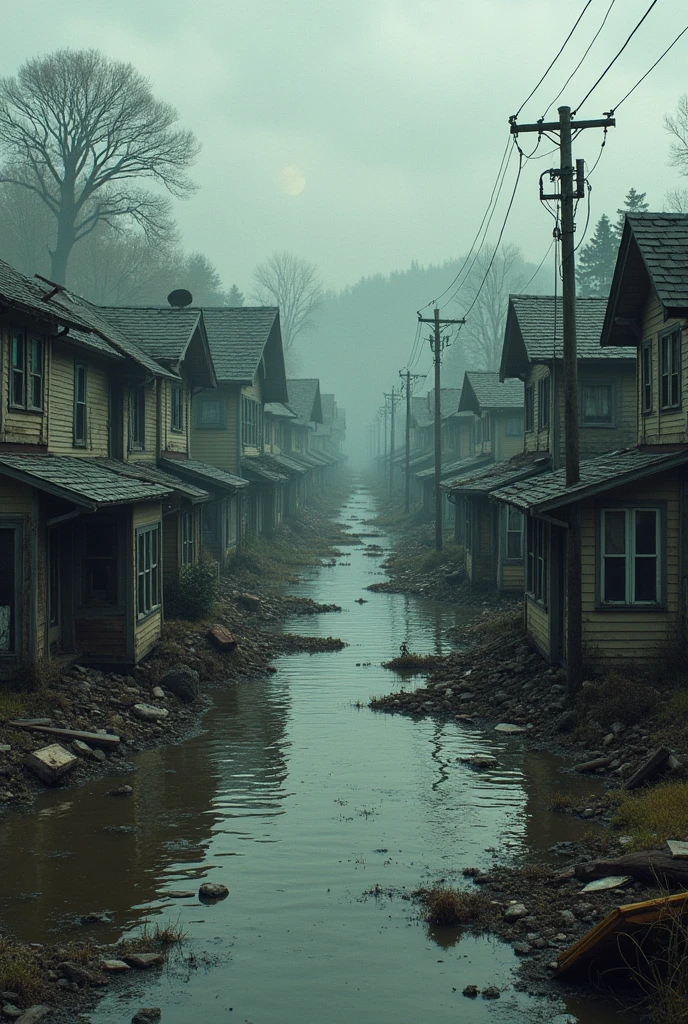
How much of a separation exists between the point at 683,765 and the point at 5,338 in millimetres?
12227

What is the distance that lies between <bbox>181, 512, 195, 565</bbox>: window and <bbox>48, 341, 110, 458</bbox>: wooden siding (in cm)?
399

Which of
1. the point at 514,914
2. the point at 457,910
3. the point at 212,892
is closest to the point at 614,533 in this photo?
the point at 514,914

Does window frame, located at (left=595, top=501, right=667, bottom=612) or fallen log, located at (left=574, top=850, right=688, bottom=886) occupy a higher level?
window frame, located at (left=595, top=501, right=667, bottom=612)

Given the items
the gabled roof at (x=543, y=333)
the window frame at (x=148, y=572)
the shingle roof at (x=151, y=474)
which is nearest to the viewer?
the window frame at (x=148, y=572)

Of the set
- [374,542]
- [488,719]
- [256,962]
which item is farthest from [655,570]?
[374,542]

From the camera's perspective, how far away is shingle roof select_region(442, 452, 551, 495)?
28.8 metres

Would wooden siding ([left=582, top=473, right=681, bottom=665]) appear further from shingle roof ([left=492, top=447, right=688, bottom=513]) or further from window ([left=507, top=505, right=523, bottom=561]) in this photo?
window ([left=507, top=505, right=523, bottom=561])

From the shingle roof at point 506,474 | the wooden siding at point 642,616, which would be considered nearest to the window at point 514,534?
the shingle roof at point 506,474

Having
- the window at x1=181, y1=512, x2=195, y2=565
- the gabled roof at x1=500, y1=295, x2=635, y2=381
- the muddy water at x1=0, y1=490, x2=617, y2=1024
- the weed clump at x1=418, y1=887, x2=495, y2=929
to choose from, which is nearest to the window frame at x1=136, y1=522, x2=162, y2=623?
the muddy water at x1=0, y1=490, x2=617, y2=1024

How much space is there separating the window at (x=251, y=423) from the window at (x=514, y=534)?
42.5 ft

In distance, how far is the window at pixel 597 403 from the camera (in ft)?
92.9

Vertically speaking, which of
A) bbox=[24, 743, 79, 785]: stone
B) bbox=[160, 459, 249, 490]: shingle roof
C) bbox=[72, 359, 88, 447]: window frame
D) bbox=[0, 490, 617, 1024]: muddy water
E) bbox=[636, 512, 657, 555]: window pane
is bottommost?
bbox=[0, 490, 617, 1024]: muddy water

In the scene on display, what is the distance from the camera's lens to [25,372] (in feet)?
58.8

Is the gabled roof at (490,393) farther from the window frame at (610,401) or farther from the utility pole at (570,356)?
the utility pole at (570,356)
